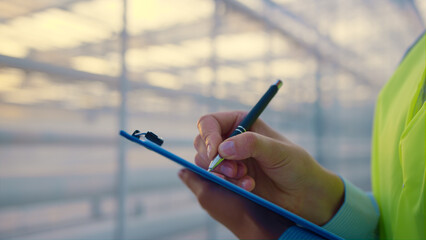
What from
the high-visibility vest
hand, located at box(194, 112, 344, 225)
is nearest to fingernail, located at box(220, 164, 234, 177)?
hand, located at box(194, 112, 344, 225)

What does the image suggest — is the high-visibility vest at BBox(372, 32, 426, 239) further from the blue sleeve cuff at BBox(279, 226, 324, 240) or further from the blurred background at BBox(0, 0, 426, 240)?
the blurred background at BBox(0, 0, 426, 240)

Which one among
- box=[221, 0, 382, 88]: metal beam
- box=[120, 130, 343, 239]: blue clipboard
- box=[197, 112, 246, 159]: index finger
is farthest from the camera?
box=[221, 0, 382, 88]: metal beam

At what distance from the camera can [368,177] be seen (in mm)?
2584

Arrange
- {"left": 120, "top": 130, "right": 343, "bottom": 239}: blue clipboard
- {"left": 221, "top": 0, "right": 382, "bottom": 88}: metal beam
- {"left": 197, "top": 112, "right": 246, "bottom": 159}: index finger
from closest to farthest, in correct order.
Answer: {"left": 120, "top": 130, "right": 343, "bottom": 239}: blue clipboard, {"left": 197, "top": 112, "right": 246, "bottom": 159}: index finger, {"left": 221, "top": 0, "right": 382, "bottom": 88}: metal beam

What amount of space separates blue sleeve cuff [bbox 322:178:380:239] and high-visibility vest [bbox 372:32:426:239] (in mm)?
22

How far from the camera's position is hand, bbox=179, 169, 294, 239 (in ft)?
1.43

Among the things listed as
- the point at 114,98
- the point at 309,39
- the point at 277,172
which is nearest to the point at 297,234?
the point at 277,172

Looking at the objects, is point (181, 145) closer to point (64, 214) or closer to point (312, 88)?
point (64, 214)

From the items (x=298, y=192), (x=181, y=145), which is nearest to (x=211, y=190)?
(x=298, y=192)

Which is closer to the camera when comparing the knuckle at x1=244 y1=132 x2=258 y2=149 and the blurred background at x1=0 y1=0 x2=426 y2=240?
the knuckle at x1=244 y1=132 x2=258 y2=149

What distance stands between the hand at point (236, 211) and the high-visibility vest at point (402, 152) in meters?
0.15

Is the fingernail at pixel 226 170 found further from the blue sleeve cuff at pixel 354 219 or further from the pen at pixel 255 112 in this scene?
the blue sleeve cuff at pixel 354 219

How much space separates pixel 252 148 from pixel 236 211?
0.12 metres


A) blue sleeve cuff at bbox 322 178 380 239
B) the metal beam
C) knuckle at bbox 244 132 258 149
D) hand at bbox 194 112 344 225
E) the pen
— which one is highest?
the metal beam
